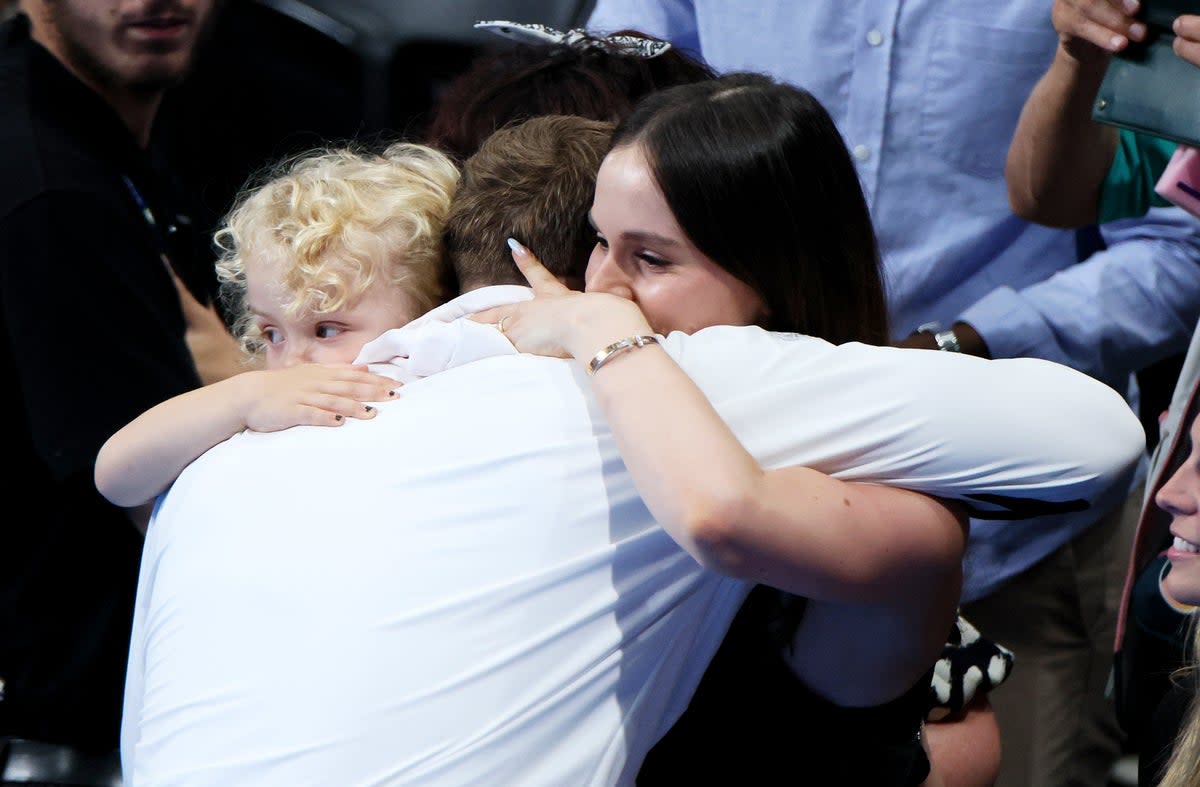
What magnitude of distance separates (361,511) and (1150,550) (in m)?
1.35

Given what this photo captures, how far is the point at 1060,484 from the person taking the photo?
123cm

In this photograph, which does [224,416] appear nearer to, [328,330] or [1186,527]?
[328,330]

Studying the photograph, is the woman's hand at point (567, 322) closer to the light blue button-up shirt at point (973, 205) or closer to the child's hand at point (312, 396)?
the child's hand at point (312, 396)

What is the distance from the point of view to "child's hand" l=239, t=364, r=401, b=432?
1372 millimetres

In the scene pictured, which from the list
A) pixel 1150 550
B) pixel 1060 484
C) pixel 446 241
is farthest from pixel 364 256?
pixel 1150 550

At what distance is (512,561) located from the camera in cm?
123

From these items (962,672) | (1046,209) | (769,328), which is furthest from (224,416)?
(1046,209)

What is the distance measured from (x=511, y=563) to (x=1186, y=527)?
36.8 inches

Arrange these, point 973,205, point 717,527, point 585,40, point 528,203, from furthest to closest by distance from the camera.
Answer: point 973,205
point 585,40
point 528,203
point 717,527

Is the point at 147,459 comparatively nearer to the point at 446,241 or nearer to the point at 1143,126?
the point at 446,241

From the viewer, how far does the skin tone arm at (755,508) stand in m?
1.14

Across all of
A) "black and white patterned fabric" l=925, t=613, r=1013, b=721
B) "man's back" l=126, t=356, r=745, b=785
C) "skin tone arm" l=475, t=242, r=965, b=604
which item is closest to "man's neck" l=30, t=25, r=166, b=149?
"man's back" l=126, t=356, r=745, b=785

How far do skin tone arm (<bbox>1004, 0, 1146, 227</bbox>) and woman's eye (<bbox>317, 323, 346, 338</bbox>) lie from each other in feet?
3.60

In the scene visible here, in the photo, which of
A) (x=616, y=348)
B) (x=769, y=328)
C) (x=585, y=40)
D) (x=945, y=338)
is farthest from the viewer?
(x=945, y=338)
